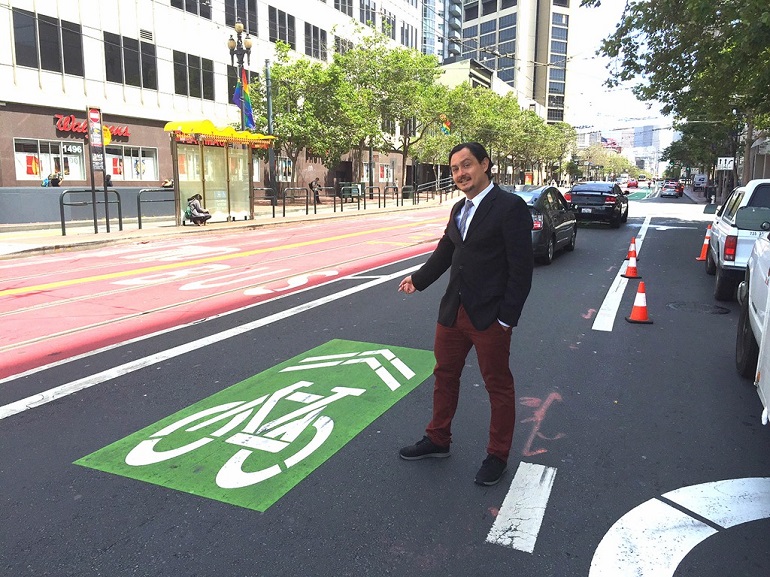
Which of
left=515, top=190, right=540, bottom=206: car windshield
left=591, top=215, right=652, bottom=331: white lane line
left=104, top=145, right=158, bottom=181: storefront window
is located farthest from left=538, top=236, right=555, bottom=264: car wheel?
left=104, top=145, right=158, bottom=181: storefront window

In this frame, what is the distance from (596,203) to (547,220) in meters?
10.3

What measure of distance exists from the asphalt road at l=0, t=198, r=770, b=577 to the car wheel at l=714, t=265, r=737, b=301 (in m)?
2.71

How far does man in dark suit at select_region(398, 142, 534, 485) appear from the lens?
3592 mm

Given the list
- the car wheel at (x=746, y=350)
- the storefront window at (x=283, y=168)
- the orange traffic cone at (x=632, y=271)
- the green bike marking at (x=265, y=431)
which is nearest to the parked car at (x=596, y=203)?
the orange traffic cone at (x=632, y=271)

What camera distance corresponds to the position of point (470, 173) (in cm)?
362

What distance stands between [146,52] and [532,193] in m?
24.9

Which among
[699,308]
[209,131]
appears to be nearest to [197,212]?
[209,131]

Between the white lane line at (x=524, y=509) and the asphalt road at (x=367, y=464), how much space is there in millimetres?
12

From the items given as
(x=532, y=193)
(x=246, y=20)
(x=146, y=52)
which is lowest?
(x=532, y=193)

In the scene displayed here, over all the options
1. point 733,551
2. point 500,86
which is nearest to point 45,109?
point 733,551

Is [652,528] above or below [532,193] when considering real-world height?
below

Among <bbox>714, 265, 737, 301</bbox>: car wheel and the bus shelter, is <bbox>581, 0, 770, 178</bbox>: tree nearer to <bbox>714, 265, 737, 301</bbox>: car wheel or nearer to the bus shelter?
<bbox>714, 265, 737, 301</bbox>: car wheel

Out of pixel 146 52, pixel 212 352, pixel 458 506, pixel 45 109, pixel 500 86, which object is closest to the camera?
pixel 458 506

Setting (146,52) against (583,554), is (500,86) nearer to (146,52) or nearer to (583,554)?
(146,52)
